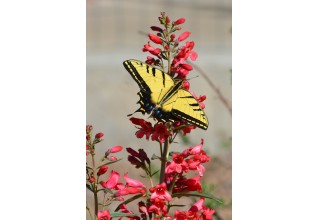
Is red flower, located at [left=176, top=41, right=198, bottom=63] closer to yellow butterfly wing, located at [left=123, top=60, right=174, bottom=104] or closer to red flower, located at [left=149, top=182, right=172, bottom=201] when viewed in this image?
yellow butterfly wing, located at [left=123, top=60, right=174, bottom=104]

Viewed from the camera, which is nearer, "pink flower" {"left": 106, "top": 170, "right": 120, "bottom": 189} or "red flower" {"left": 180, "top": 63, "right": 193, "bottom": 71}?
"red flower" {"left": 180, "top": 63, "right": 193, "bottom": 71}

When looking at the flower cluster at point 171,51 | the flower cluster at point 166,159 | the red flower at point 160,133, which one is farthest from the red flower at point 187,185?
the flower cluster at point 171,51

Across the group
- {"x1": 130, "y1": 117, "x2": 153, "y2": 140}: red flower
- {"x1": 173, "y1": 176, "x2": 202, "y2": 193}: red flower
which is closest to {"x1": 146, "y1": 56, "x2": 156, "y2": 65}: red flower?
{"x1": 130, "y1": 117, "x2": 153, "y2": 140}: red flower

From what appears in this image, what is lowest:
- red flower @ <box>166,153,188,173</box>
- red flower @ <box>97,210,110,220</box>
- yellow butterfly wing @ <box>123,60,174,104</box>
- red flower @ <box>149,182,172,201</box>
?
red flower @ <box>97,210,110,220</box>

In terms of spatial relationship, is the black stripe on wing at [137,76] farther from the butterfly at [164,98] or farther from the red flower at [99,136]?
the red flower at [99,136]
